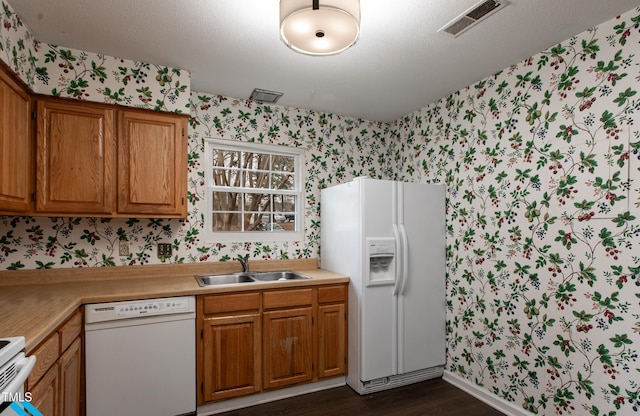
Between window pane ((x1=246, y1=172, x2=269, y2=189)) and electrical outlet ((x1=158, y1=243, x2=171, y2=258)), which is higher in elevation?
window pane ((x1=246, y1=172, x2=269, y2=189))

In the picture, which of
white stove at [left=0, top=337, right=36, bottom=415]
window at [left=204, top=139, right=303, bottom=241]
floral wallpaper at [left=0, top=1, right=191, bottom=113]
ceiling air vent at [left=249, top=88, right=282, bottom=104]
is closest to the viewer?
white stove at [left=0, top=337, right=36, bottom=415]

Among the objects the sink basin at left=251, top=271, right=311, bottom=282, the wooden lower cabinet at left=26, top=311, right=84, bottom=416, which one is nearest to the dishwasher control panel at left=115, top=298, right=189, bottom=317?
the wooden lower cabinet at left=26, top=311, right=84, bottom=416

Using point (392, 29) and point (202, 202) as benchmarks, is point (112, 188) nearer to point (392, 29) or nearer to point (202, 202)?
point (202, 202)

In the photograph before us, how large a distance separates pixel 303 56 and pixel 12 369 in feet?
7.35

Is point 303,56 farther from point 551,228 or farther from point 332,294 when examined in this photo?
point 551,228

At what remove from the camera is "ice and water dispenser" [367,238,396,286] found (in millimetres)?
2783

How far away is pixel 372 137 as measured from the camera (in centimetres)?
387

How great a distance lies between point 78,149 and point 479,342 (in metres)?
3.29

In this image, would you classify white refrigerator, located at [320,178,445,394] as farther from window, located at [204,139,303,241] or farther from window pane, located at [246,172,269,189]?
window pane, located at [246,172,269,189]

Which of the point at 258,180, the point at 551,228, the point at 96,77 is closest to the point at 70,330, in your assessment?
the point at 96,77

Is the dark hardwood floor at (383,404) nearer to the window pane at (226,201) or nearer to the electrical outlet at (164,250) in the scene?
the electrical outlet at (164,250)

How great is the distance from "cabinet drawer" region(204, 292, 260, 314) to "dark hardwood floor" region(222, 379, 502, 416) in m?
0.74

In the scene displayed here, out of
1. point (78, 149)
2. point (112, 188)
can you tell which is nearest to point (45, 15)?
point (78, 149)

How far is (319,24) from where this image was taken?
149cm
